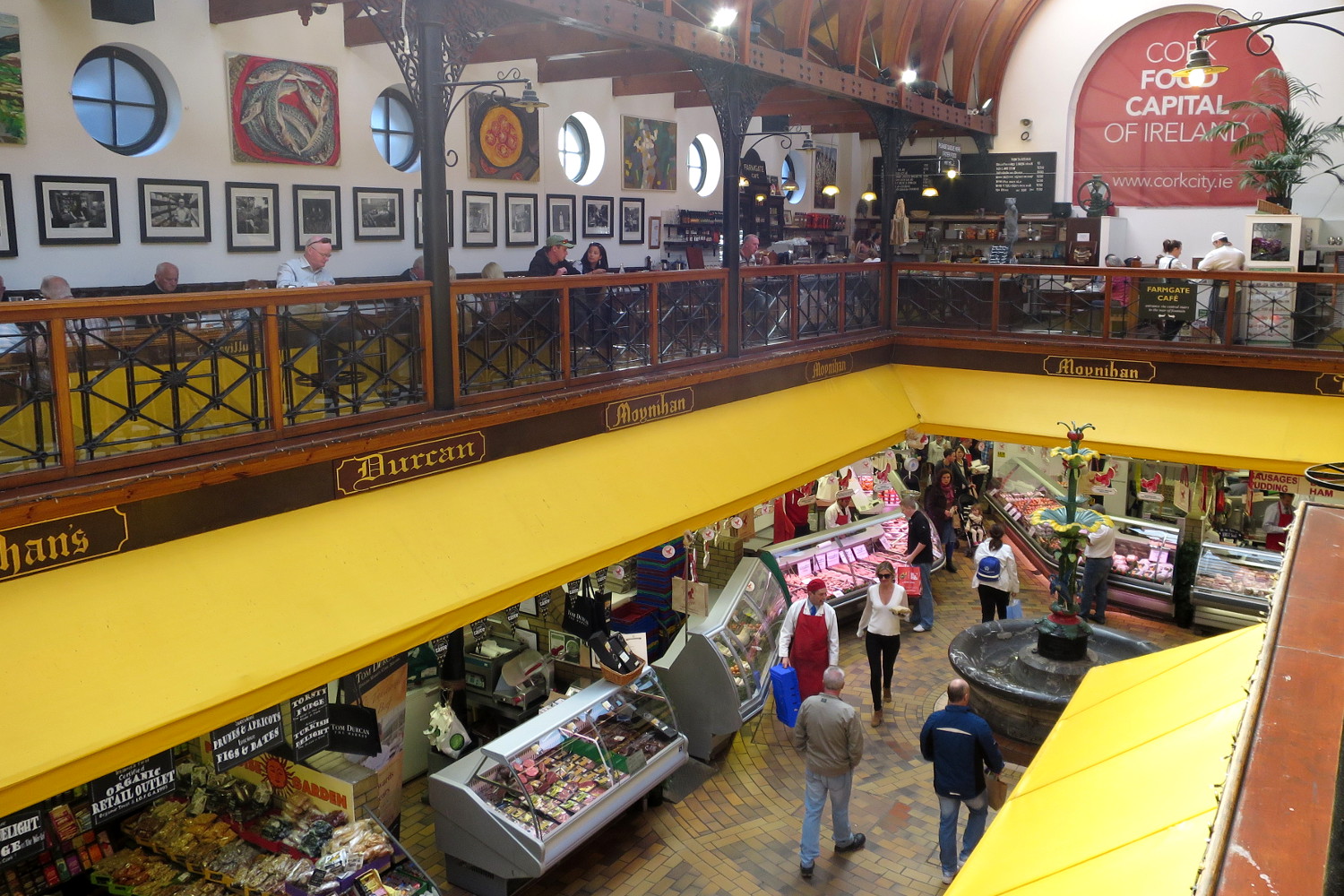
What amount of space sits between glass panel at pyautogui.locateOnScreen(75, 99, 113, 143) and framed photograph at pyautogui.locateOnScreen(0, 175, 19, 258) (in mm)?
921

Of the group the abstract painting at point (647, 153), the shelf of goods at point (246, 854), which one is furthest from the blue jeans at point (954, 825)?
the abstract painting at point (647, 153)

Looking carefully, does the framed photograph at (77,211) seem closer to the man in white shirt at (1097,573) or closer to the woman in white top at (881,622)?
the woman in white top at (881,622)

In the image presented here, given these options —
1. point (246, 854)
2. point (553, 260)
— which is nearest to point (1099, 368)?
point (553, 260)

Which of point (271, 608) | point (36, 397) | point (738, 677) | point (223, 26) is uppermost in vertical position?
point (223, 26)

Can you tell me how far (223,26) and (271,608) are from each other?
6693mm

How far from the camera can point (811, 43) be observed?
1783cm

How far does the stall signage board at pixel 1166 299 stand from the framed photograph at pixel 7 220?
1160cm

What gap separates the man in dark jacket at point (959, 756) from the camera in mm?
7473

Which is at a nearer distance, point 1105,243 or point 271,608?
point 271,608

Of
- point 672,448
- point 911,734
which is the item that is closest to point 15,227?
point 672,448

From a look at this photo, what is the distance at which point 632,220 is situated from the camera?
15.8 m

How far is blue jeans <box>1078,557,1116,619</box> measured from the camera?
495 inches

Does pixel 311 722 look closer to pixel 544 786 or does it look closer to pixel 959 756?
pixel 544 786

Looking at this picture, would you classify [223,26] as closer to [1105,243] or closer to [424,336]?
[424,336]
